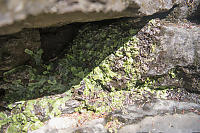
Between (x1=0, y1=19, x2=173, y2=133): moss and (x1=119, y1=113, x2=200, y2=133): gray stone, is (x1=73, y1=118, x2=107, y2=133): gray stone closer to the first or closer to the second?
(x1=0, y1=19, x2=173, y2=133): moss

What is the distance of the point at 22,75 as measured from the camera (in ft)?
15.1

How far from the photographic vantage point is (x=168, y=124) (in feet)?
13.2

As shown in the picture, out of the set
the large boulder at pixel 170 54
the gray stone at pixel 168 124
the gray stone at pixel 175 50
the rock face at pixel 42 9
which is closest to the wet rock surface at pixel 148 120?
the gray stone at pixel 168 124

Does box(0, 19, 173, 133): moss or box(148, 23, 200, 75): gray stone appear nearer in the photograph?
box(0, 19, 173, 133): moss

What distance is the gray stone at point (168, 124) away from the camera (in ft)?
12.7

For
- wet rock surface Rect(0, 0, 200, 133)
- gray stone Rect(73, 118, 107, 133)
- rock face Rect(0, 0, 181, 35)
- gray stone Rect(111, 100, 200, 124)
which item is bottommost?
gray stone Rect(73, 118, 107, 133)

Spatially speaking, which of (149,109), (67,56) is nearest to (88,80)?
(67,56)

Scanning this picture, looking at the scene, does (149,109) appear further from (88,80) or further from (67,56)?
(67,56)

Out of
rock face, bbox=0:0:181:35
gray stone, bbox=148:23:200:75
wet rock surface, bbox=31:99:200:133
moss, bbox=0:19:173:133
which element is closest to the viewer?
rock face, bbox=0:0:181:35

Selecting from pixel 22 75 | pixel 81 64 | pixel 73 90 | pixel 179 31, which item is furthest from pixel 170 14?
pixel 22 75

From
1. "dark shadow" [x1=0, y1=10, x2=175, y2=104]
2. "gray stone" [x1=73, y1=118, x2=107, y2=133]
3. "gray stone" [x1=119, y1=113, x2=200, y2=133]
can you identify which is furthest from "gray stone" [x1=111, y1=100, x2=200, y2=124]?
"dark shadow" [x1=0, y1=10, x2=175, y2=104]

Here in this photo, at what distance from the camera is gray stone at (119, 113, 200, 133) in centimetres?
387

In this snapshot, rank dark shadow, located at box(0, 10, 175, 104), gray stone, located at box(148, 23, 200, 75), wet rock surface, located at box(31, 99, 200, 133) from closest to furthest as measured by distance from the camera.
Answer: wet rock surface, located at box(31, 99, 200, 133), dark shadow, located at box(0, 10, 175, 104), gray stone, located at box(148, 23, 200, 75)

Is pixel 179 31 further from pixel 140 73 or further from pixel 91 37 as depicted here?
pixel 91 37
